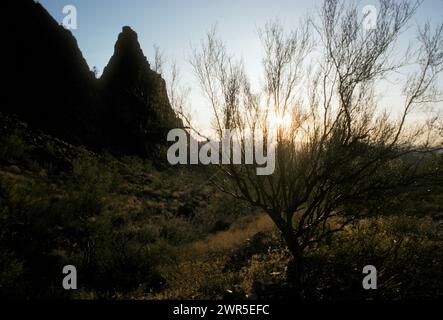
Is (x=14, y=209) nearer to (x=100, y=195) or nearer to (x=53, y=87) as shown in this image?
(x=100, y=195)

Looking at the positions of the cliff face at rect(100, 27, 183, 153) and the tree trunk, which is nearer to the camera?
the tree trunk

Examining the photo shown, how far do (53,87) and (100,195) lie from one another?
72.8 feet

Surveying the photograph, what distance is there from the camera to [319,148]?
26.1 ft

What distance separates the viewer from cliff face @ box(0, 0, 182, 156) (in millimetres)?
32344

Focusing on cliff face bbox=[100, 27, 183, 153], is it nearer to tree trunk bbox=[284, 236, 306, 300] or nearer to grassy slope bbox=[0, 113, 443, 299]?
grassy slope bbox=[0, 113, 443, 299]

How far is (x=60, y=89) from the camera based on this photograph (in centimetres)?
3612

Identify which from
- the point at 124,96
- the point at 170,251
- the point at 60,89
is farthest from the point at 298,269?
the point at 124,96

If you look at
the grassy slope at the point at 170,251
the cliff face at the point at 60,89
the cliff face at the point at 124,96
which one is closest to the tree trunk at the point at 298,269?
the grassy slope at the point at 170,251

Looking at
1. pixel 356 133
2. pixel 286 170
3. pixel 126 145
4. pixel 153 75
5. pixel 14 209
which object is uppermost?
pixel 126 145

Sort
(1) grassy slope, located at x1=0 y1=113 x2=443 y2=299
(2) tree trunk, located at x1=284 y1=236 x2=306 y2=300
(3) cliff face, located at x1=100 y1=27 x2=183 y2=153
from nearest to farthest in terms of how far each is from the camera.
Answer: (2) tree trunk, located at x1=284 y1=236 x2=306 y2=300 < (1) grassy slope, located at x1=0 y1=113 x2=443 y2=299 < (3) cliff face, located at x1=100 y1=27 x2=183 y2=153

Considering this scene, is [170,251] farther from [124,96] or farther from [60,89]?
[124,96]

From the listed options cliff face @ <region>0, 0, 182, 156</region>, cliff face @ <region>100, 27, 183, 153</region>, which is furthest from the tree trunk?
cliff face @ <region>100, 27, 183, 153</region>

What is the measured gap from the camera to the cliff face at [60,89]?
3234cm

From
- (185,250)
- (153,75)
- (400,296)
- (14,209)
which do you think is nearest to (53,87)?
(14,209)
